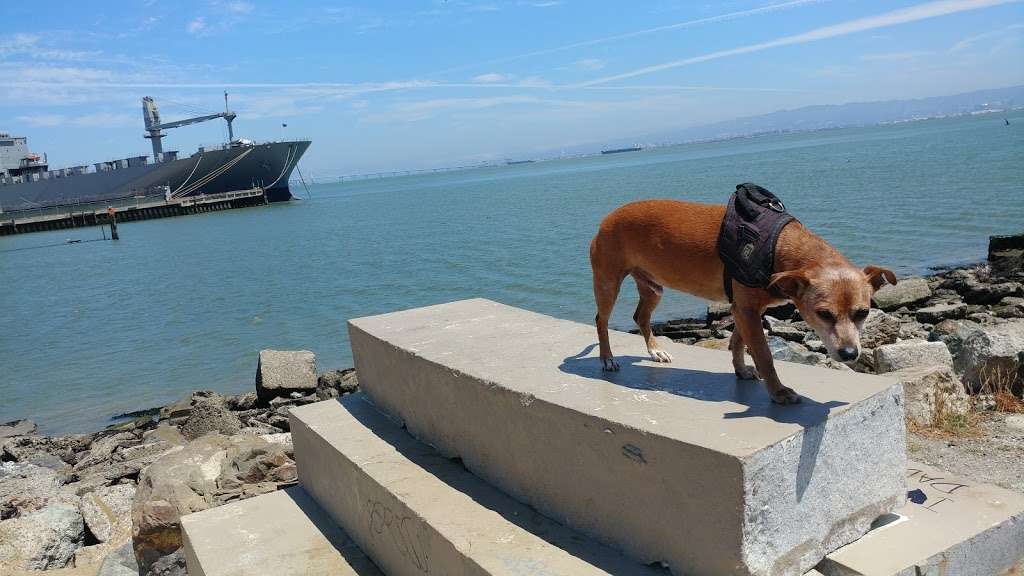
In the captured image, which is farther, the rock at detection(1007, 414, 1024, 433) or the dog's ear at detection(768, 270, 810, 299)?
the rock at detection(1007, 414, 1024, 433)

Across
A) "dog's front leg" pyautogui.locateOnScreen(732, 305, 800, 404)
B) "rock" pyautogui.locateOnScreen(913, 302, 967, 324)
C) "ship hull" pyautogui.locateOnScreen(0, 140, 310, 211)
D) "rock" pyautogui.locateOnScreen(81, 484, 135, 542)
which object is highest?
"ship hull" pyautogui.locateOnScreen(0, 140, 310, 211)

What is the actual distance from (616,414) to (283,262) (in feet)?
114

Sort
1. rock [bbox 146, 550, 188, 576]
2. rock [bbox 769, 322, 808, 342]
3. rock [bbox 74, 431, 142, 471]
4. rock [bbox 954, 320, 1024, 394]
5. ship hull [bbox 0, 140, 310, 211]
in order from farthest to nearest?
ship hull [bbox 0, 140, 310, 211], rock [bbox 769, 322, 808, 342], rock [bbox 74, 431, 142, 471], rock [bbox 954, 320, 1024, 394], rock [bbox 146, 550, 188, 576]

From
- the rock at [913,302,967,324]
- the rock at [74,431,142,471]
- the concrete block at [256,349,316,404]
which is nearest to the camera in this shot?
the rock at [74,431,142,471]

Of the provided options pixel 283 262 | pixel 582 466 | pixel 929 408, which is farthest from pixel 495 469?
pixel 283 262

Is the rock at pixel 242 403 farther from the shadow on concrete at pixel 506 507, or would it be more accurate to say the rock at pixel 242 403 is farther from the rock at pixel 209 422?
the shadow on concrete at pixel 506 507

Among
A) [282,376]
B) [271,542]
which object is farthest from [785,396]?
[282,376]

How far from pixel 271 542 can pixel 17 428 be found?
435 inches

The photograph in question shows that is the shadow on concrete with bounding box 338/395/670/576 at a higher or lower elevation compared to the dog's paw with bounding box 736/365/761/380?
lower

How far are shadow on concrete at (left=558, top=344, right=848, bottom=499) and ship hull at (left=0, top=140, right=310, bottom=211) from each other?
93.7 metres

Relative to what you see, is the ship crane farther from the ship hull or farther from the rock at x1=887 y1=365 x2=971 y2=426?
the rock at x1=887 y1=365 x2=971 y2=426

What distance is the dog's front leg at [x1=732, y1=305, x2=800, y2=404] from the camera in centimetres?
330

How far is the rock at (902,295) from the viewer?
45.0 feet

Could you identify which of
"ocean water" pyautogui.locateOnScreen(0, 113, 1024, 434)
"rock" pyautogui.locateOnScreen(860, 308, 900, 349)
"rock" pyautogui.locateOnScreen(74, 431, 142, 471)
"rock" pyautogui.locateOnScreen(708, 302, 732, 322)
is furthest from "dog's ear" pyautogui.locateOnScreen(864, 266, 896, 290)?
"ocean water" pyautogui.locateOnScreen(0, 113, 1024, 434)
